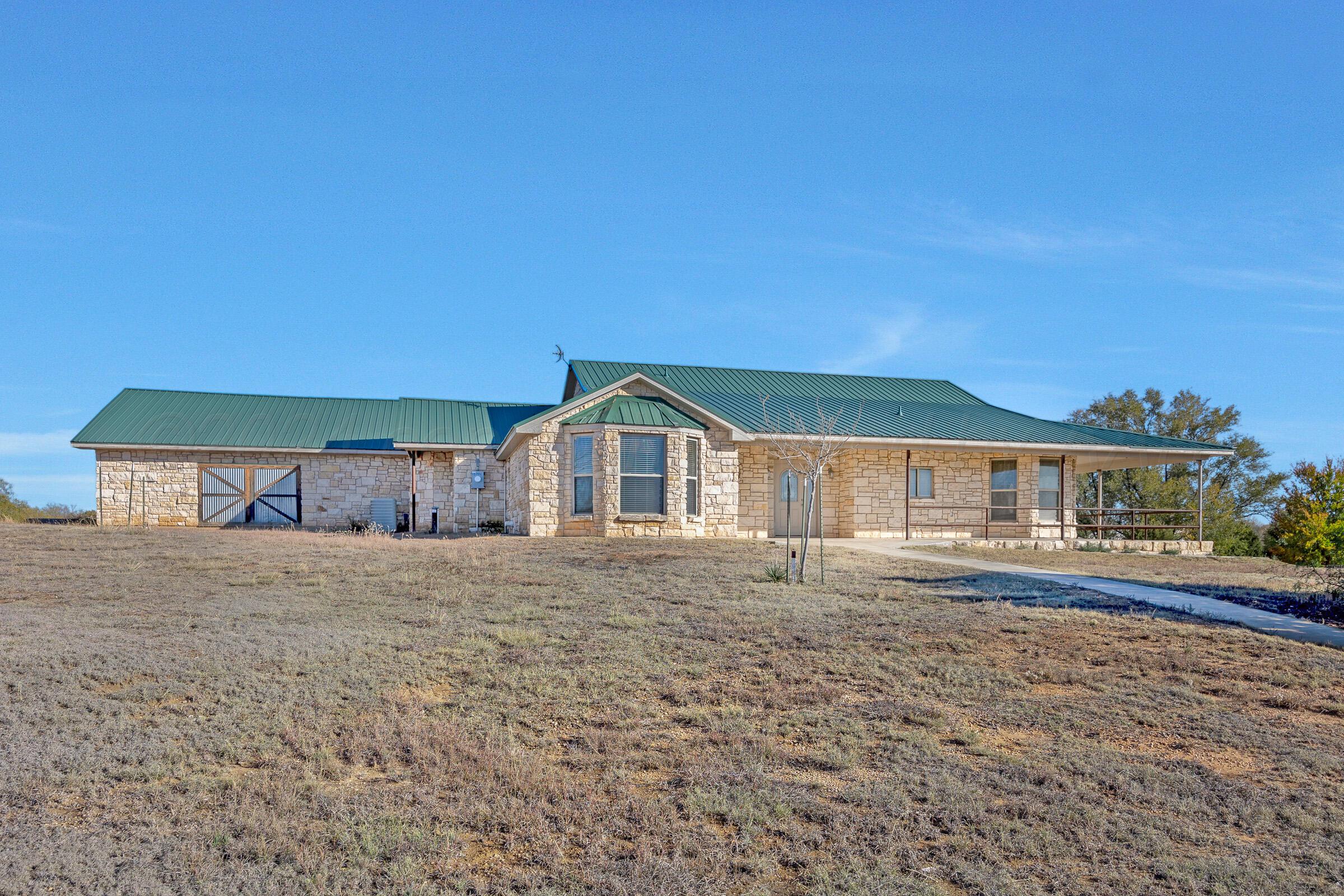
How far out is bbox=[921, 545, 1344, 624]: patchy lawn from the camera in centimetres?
1214

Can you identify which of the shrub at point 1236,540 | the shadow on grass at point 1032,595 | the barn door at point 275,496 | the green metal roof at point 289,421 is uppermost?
the green metal roof at point 289,421

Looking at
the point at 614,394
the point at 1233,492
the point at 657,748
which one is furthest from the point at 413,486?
the point at 1233,492

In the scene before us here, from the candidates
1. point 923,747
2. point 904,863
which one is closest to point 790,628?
point 923,747

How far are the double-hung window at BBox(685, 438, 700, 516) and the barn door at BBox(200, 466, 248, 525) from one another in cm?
1359

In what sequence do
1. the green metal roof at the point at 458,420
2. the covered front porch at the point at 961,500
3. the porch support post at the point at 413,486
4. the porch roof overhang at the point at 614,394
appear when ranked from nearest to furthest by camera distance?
the porch roof overhang at the point at 614,394 → the covered front porch at the point at 961,500 → the porch support post at the point at 413,486 → the green metal roof at the point at 458,420

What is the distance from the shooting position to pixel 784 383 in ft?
99.0

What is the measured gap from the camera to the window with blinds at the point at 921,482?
83.0 ft

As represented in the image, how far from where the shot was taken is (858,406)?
2714cm

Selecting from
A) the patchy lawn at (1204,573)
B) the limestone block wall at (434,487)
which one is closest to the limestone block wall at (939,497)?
the patchy lawn at (1204,573)

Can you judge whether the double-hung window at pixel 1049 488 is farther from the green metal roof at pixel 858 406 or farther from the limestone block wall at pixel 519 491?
the limestone block wall at pixel 519 491

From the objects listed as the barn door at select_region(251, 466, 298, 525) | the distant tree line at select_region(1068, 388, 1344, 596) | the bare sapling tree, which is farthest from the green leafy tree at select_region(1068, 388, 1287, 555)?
the barn door at select_region(251, 466, 298, 525)

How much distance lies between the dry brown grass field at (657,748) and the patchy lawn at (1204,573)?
2429 mm

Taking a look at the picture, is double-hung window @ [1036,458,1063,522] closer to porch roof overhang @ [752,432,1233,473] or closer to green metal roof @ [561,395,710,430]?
porch roof overhang @ [752,432,1233,473]

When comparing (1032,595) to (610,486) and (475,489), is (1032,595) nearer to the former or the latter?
(610,486)
